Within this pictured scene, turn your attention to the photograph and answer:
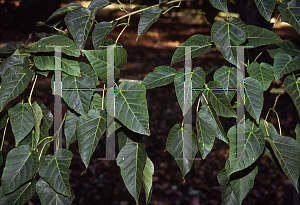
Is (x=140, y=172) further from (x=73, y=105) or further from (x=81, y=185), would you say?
(x=81, y=185)

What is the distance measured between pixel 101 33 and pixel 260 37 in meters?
0.52

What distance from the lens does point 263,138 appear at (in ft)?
2.82

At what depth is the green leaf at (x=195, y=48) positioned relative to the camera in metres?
0.90

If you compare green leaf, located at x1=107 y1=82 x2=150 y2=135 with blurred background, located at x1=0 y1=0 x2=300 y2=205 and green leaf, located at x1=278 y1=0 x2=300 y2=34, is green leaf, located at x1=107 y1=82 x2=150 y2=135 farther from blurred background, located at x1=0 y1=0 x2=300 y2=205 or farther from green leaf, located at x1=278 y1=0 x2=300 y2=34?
blurred background, located at x1=0 y1=0 x2=300 y2=205

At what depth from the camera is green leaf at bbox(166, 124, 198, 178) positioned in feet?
2.88

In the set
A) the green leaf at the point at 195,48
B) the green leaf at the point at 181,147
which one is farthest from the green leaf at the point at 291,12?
Result: the green leaf at the point at 181,147

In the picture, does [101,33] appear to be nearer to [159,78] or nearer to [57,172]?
[159,78]

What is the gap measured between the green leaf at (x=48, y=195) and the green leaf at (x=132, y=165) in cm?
24

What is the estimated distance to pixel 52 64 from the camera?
83cm

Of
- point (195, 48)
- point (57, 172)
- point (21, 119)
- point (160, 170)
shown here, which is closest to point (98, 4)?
point (195, 48)

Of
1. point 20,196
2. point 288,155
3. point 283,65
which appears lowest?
point 20,196

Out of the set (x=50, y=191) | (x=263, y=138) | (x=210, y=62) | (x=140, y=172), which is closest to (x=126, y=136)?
(x=140, y=172)

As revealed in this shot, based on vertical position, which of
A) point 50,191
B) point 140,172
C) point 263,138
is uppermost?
point 263,138

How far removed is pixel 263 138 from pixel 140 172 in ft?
1.35
